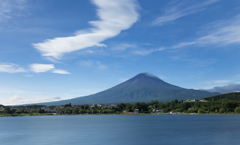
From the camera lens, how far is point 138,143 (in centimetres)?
3428

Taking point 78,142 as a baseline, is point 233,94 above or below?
above

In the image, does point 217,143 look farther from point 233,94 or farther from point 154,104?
point 233,94

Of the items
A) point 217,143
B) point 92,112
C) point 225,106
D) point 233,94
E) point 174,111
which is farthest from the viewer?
point 233,94

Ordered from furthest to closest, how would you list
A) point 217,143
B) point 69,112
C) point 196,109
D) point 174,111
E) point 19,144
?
point 69,112
point 174,111
point 196,109
point 19,144
point 217,143

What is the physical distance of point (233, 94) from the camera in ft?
550

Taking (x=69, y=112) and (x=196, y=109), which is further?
(x=69, y=112)

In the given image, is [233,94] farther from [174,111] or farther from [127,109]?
[127,109]

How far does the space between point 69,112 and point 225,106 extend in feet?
288

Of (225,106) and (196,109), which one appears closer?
(225,106)

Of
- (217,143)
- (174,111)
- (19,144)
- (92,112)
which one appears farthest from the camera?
(92,112)

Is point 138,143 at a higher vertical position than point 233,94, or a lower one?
lower

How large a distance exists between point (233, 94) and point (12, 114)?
443ft

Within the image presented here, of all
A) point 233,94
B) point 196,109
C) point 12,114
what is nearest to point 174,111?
point 196,109

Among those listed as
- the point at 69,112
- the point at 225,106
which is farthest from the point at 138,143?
the point at 69,112
